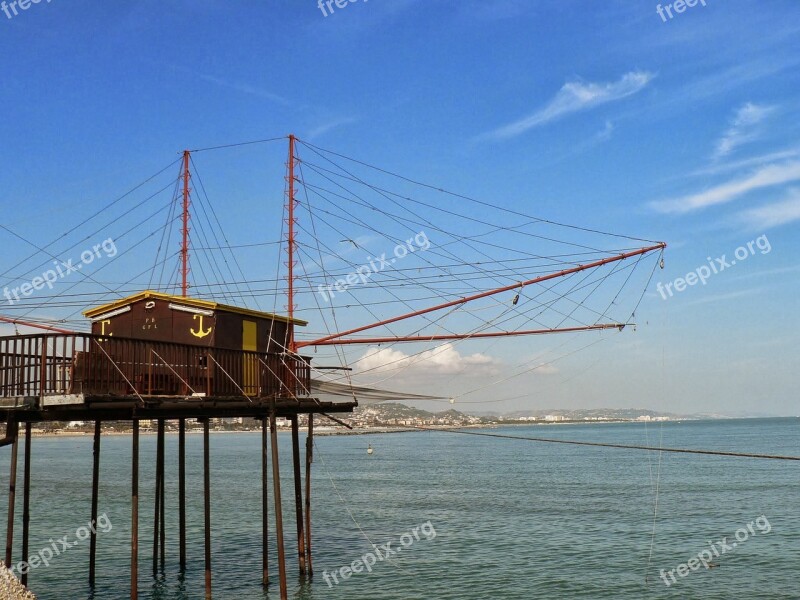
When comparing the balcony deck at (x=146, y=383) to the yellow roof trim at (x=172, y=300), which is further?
the yellow roof trim at (x=172, y=300)

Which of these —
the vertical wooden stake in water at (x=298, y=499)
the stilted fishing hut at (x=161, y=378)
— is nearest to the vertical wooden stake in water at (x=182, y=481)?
the stilted fishing hut at (x=161, y=378)

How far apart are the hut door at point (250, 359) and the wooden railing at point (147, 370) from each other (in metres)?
0.03

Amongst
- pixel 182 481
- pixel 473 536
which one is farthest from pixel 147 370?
pixel 473 536

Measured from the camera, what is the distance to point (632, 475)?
80875 mm

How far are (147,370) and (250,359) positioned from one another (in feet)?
12.5

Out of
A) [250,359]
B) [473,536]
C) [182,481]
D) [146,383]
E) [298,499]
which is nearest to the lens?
[146,383]

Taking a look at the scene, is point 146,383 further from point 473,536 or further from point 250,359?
point 473,536

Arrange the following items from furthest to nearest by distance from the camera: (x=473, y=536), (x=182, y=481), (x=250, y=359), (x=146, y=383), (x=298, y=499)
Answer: (x=473, y=536) → (x=298, y=499) → (x=182, y=481) → (x=250, y=359) → (x=146, y=383)

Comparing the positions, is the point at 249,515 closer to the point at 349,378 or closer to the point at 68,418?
the point at 349,378

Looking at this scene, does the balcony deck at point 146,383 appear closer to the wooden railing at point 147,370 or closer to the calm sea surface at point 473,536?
the wooden railing at point 147,370

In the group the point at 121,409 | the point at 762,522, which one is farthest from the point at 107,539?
the point at 762,522

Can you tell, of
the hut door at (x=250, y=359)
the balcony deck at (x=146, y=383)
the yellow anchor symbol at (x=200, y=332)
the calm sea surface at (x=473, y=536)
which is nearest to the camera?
the balcony deck at (x=146, y=383)

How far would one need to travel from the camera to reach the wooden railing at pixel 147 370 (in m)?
19.5

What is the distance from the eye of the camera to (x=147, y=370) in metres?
22.5
